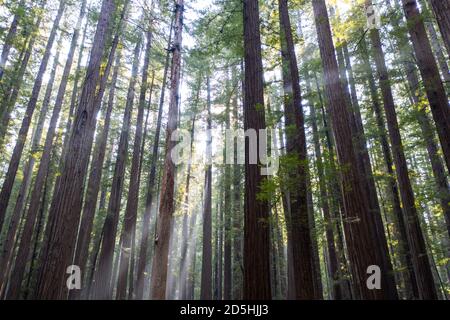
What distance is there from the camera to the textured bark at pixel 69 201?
5.79 metres

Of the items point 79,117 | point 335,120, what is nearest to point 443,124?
point 335,120

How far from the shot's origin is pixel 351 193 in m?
5.98

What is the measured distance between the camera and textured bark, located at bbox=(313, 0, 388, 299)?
5.46m

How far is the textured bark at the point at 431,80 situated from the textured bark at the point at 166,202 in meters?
6.19

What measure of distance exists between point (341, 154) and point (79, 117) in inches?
240

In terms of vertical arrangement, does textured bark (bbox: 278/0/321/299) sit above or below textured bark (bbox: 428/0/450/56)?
below

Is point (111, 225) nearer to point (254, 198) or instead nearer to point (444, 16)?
point (254, 198)

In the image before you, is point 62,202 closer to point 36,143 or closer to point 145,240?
point 145,240

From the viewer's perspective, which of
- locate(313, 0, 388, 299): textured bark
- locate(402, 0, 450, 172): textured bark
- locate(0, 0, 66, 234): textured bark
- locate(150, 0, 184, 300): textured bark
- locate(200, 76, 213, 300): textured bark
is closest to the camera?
locate(313, 0, 388, 299): textured bark

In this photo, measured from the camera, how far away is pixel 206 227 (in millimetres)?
16844

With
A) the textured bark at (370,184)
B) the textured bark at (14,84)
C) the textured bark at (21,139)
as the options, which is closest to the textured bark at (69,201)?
the textured bark at (370,184)

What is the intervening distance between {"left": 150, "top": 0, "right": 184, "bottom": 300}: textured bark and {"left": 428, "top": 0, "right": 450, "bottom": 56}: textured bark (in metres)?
5.69

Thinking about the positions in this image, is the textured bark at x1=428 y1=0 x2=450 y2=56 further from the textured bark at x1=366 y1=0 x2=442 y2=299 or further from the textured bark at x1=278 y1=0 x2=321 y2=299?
the textured bark at x1=366 y1=0 x2=442 y2=299

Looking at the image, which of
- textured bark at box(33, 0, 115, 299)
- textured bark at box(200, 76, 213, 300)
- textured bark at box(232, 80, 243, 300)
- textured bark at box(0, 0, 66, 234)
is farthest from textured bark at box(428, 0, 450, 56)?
textured bark at box(0, 0, 66, 234)
